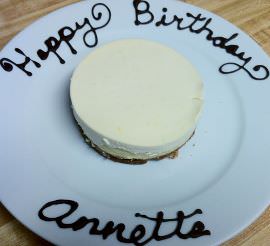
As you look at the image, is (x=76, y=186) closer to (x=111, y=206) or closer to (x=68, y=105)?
(x=111, y=206)

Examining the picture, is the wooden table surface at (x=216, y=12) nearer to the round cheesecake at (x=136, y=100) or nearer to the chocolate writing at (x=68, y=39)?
the chocolate writing at (x=68, y=39)

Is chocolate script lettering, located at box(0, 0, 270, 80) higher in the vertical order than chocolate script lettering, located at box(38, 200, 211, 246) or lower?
higher

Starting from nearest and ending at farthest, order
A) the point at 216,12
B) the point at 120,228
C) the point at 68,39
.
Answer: the point at 120,228
the point at 68,39
the point at 216,12

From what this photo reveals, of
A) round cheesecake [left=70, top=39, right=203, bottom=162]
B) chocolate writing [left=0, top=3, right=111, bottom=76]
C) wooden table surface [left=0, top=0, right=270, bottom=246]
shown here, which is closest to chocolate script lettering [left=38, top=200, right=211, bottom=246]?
round cheesecake [left=70, top=39, right=203, bottom=162]

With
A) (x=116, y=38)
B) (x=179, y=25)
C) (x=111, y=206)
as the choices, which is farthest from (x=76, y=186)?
(x=179, y=25)

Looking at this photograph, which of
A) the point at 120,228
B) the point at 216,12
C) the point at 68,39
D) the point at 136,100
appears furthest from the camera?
the point at 216,12

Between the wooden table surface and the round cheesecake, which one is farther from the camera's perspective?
the wooden table surface

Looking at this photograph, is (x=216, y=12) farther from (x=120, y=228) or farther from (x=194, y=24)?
(x=120, y=228)

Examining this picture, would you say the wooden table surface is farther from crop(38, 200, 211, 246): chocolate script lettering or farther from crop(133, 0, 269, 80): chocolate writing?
crop(38, 200, 211, 246): chocolate script lettering

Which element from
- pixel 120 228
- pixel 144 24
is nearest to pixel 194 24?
pixel 144 24
